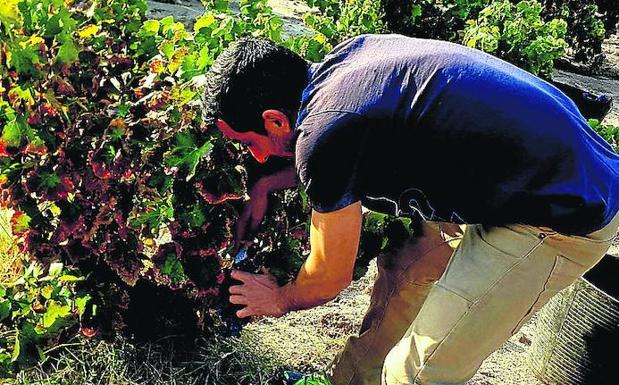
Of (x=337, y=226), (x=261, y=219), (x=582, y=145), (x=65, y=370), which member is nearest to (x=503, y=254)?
(x=582, y=145)

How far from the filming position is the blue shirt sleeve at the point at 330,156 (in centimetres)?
235

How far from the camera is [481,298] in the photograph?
2691mm

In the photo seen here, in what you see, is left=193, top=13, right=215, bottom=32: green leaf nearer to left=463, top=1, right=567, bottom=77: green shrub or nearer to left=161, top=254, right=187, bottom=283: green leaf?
left=161, top=254, right=187, bottom=283: green leaf

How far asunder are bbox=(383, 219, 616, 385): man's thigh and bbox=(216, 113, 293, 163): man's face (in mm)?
698

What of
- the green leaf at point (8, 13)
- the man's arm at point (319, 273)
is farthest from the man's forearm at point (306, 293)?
the green leaf at point (8, 13)

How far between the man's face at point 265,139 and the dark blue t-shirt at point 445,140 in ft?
0.41

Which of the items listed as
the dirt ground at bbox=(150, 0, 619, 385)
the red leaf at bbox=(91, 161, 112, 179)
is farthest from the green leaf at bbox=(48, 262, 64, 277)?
the dirt ground at bbox=(150, 0, 619, 385)

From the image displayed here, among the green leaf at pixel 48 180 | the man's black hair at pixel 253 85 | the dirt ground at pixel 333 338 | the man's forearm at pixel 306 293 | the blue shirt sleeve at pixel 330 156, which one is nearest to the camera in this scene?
the blue shirt sleeve at pixel 330 156

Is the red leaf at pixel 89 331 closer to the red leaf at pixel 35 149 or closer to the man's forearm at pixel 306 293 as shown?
the red leaf at pixel 35 149

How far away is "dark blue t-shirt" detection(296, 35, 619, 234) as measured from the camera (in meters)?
2.39

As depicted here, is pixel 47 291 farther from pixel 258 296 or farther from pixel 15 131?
pixel 258 296

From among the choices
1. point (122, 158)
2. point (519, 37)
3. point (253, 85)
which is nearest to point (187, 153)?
point (122, 158)

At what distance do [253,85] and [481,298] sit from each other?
100 centimetres

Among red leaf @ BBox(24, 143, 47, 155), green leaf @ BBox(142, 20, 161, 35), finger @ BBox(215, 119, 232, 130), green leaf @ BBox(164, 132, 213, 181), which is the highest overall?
finger @ BBox(215, 119, 232, 130)
